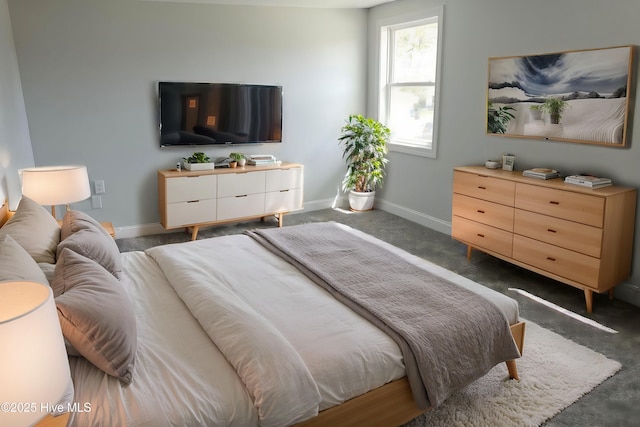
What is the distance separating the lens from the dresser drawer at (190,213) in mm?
4711

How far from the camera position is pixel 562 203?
3.37m

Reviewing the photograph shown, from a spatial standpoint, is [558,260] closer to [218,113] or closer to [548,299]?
[548,299]

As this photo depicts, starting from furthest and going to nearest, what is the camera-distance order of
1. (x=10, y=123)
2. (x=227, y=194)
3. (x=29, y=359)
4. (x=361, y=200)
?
(x=361, y=200) < (x=227, y=194) < (x=10, y=123) < (x=29, y=359)

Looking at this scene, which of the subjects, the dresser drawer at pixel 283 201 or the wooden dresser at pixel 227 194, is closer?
the wooden dresser at pixel 227 194

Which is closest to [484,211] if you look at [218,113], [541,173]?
[541,173]

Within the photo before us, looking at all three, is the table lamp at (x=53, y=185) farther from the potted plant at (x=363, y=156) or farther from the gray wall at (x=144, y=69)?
the potted plant at (x=363, y=156)

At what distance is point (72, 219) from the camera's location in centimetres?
256

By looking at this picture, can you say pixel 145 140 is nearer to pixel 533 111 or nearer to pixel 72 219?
pixel 72 219

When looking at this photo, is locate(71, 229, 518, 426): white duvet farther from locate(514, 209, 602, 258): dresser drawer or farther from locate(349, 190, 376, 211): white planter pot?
locate(349, 190, 376, 211): white planter pot

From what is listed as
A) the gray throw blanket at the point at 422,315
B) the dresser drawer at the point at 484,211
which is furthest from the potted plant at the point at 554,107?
the gray throw blanket at the point at 422,315

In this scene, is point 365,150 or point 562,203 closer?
point 562,203

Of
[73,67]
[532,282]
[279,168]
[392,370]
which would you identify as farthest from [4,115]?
[532,282]

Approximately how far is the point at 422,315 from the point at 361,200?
12.3 feet

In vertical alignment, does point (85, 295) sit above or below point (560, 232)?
above
